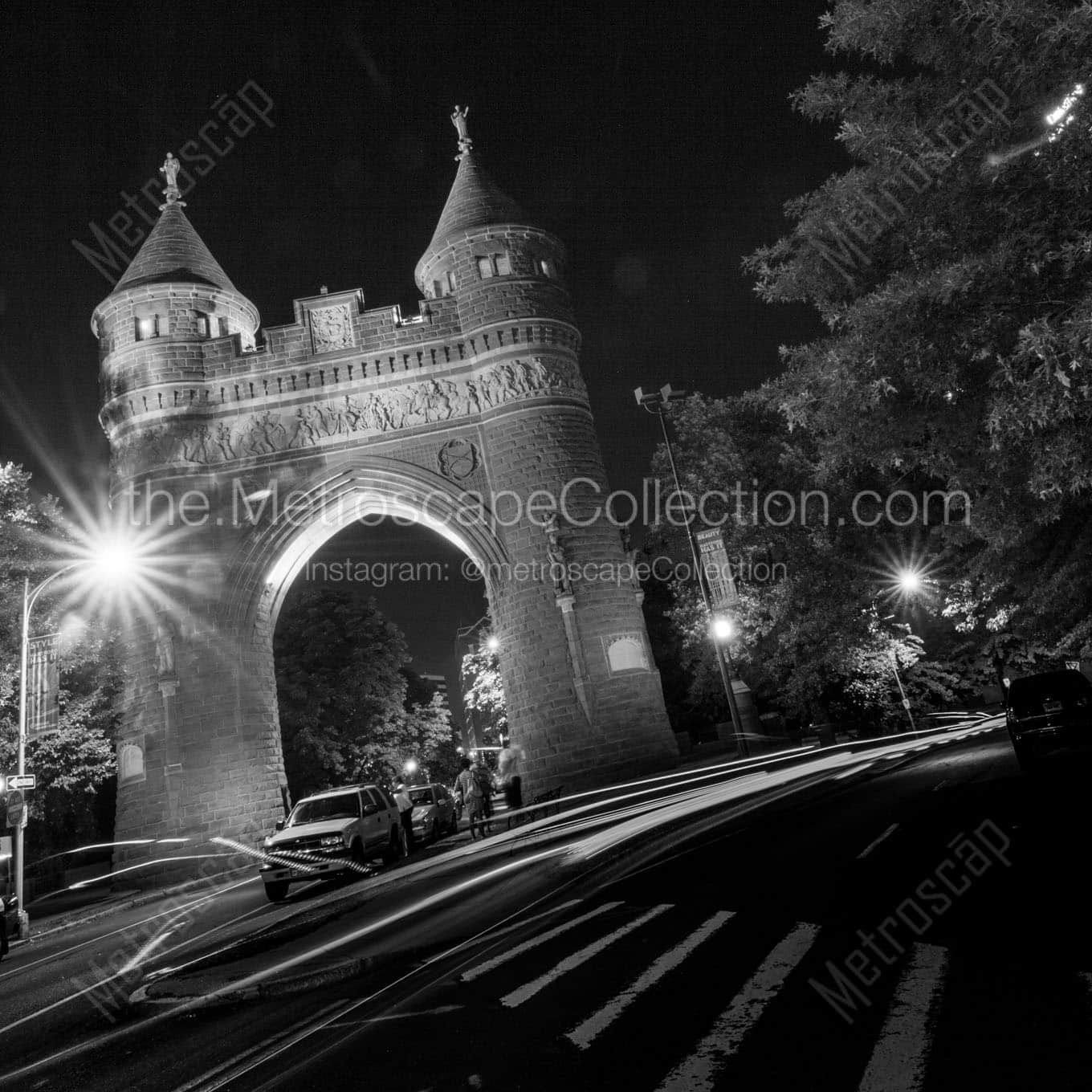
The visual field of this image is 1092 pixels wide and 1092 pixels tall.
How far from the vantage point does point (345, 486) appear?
26.7 m

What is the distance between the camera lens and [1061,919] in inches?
206

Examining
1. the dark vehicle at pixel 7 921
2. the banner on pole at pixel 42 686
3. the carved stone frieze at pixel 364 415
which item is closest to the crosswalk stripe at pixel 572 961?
the dark vehicle at pixel 7 921

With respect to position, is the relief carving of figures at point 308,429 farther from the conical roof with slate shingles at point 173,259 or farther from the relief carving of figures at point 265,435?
the conical roof with slate shingles at point 173,259

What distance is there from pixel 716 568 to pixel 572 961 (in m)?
15.7

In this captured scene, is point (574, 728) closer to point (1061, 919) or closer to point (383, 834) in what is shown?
point (383, 834)

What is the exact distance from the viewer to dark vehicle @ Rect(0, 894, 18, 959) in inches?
476

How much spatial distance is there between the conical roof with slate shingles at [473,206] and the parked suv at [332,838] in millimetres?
19420

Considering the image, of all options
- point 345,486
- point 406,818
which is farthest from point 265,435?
point 406,818

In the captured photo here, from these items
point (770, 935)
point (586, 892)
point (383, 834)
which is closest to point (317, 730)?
point (383, 834)

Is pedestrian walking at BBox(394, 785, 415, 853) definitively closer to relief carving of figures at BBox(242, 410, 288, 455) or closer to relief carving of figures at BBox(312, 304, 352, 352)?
relief carving of figures at BBox(242, 410, 288, 455)

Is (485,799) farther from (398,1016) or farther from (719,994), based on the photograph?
(719,994)

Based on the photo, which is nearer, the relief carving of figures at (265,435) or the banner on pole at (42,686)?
the banner on pole at (42,686)

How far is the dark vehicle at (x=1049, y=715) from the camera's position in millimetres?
13227

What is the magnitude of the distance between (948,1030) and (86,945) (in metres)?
11.9
